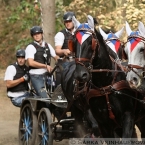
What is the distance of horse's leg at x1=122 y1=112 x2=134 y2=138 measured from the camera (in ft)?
22.5

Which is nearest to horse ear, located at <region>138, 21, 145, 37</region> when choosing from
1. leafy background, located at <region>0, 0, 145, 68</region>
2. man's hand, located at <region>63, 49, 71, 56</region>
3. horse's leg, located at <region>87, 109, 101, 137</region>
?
horse's leg, located at <region>87, 109, 101, 137</region>

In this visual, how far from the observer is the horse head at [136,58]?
643cm

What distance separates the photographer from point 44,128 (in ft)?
29.3

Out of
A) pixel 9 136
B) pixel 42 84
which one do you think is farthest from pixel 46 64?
pixel 9 136

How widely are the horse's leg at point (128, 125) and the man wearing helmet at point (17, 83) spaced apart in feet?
11.6

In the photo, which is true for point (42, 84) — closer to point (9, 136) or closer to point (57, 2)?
point (9, 136)

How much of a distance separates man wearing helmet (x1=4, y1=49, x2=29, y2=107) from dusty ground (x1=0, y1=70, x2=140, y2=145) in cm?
101

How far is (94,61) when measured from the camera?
22.7ft

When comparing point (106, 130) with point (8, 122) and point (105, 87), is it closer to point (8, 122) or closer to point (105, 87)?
point (105, 87)

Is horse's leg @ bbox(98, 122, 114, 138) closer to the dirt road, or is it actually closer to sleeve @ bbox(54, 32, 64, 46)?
sleeve @ bbox(54, 32, 64, 46)

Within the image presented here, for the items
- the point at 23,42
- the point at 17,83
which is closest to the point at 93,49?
the point at 17,83

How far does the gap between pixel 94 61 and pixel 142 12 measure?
731 cm

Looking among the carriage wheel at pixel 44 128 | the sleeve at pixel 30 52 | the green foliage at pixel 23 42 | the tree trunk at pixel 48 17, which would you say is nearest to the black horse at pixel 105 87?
the carriage wheel at pixel 44 128

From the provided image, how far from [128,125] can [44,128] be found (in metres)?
2.44
